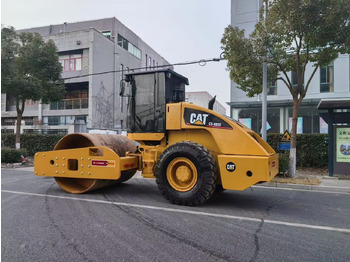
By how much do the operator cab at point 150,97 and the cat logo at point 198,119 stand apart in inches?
30.4

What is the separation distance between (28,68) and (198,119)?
574 inches

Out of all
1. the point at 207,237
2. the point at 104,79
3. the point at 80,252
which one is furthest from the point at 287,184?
the point at 104,79

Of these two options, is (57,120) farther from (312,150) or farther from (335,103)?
(335,103)

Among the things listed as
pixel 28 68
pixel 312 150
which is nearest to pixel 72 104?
pixel 28 68

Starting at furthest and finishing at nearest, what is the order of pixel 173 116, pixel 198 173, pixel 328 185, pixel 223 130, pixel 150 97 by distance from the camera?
pixel 328 185, pixel 150 97, pixel 173 116, pixel 223 130, pixel 198 173

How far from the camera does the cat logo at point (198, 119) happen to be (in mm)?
5934

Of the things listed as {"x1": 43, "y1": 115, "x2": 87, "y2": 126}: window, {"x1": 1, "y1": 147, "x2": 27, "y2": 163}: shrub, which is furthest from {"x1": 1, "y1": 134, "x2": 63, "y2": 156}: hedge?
{"x1": 43, "y1": 115, "x2": 87, "y2": 126}: window

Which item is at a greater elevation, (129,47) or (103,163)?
(129,47)

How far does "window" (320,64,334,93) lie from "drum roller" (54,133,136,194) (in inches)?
779

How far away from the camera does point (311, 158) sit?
12.5 metres

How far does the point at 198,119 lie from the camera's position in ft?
19.6

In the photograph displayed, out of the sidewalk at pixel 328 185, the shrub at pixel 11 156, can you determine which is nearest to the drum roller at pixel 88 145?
the sidewalk at pixel 328 185

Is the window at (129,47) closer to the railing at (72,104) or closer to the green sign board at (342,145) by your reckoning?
the railing at (72,104)

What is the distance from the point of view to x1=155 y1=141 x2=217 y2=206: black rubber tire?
5.47m
